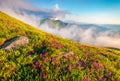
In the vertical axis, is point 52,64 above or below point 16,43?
below

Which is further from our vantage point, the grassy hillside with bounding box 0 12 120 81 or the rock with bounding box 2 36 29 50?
the rock with bounding box 2 36 29 50

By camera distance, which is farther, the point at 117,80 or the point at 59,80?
the point at 117,80

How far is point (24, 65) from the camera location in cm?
1812

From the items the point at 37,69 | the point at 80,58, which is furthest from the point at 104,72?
the point at 37,69

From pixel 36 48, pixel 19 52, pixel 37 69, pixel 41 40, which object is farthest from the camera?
pixel 41 40

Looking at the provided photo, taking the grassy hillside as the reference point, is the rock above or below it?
above

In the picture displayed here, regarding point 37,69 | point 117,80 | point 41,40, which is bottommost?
point 117,80

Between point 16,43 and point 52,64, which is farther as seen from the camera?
point 16,43

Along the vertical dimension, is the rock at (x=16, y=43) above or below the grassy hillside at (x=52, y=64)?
above

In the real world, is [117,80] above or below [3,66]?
below

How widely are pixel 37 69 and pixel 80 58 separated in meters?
5.77

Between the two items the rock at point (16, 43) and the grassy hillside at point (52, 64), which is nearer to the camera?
the grassy hillside at point (52, 64)

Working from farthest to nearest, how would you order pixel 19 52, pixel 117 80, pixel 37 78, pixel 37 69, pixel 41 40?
pixel 41 40 < pixel 19 52 < pixel 117 80 < pixel 37 69 < pixel 37 78

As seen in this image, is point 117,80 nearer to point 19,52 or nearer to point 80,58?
point 80,58
